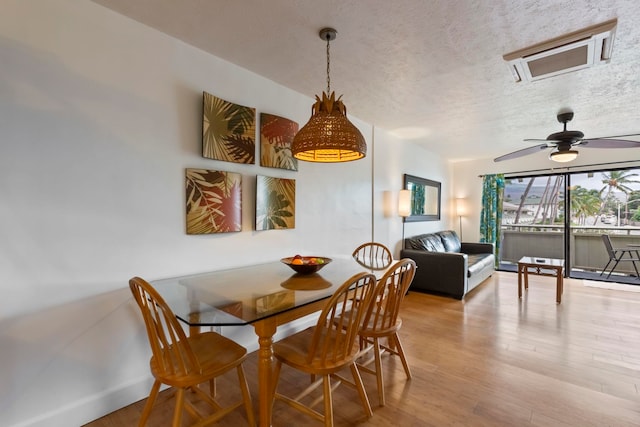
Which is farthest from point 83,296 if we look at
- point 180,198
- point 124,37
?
point 124,37

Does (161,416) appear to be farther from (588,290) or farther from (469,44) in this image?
(588,290)

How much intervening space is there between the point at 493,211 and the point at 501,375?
180 inches

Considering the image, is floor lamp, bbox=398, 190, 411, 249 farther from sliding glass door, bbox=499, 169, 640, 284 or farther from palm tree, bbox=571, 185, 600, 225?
palm tree, bbox=571, 185, 600, 225

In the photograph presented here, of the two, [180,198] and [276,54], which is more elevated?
[276,54]

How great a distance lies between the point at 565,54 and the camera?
2098mm

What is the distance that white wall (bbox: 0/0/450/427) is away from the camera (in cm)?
146

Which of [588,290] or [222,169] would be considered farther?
[588,290]

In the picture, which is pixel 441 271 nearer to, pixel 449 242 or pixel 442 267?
pixel 442 267

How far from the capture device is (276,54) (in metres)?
2.20

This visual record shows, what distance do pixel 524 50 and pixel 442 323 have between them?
2.57 m

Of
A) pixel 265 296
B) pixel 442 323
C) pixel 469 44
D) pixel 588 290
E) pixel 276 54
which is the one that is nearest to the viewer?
pixel 265 296

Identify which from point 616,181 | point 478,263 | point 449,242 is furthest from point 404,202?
point 616,181

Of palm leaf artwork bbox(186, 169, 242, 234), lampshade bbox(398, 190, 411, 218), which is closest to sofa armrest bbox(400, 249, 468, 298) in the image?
lampshade bbox(398, 190, 411, 218)

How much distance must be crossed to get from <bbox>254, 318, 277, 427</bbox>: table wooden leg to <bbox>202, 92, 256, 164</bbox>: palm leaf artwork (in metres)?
1.36
